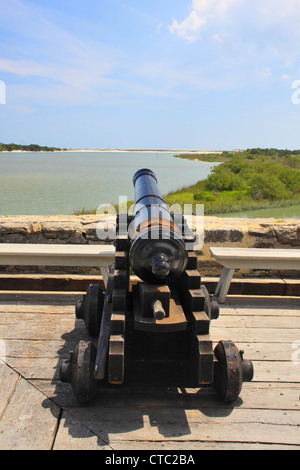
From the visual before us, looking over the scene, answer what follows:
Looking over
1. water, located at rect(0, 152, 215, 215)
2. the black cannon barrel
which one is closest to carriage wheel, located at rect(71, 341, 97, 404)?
the black cannon barrel

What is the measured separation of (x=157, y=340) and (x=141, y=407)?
0.34 meters

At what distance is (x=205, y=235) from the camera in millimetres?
3875

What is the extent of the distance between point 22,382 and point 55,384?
18 centimetres

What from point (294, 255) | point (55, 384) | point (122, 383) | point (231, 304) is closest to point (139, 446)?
point (122, 383)

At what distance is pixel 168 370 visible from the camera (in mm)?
2160

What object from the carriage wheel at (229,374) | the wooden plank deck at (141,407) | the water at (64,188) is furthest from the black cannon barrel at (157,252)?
the water at (64,188)

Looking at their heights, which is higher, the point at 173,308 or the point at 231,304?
the point at 173,308

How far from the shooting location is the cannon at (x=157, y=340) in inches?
78.8

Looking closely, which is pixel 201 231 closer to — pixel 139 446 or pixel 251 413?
pixel 251 413

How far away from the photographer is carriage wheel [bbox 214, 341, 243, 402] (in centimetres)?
204

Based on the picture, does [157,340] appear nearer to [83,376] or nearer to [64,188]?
[83,376]

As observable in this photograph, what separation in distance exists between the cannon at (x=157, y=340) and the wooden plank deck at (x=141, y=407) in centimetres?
10

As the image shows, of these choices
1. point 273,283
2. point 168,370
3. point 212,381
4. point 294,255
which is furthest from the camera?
point 273,283

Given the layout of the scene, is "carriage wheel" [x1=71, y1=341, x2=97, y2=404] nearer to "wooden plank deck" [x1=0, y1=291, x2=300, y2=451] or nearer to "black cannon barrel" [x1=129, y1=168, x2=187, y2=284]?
"wooden plank deck" [x1=0, y1=291, x2=300, y2=451]
